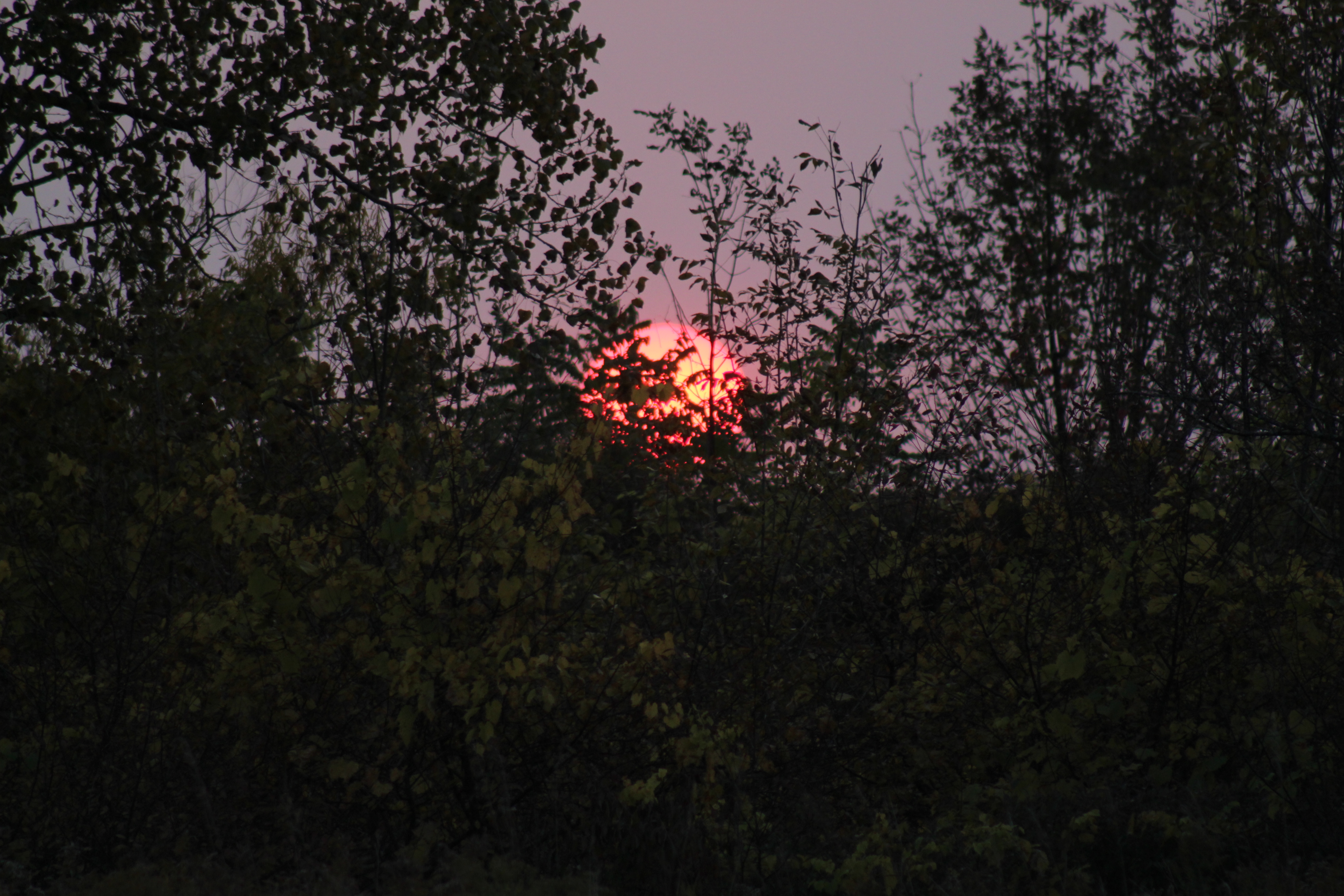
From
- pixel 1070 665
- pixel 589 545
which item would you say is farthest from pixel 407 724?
pixel 1070 665

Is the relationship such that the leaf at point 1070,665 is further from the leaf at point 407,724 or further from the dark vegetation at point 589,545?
the leaf at point 407,724

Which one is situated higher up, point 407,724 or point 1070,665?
point 1070,665

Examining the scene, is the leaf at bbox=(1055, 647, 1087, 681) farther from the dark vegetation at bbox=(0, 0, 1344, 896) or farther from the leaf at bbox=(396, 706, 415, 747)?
the leaf at bbox=(396, 706, 415, 747)

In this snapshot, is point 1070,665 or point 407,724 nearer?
point 407,724

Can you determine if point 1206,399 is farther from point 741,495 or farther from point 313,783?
point 313,783

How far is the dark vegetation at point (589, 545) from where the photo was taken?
15.0ft

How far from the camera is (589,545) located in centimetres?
527

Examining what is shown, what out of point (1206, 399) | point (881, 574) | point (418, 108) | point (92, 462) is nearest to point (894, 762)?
point (881, 574)

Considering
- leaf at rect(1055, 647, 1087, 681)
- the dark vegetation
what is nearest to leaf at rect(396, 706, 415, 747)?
the dark vegetation

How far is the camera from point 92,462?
7867 millimetres

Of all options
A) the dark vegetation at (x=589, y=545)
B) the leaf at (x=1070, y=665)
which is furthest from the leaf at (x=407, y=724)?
the leaf at (x=1070, y=665)

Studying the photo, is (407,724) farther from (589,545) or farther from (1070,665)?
(1070,665)

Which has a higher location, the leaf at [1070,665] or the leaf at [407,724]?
the leaf at [1070,665]

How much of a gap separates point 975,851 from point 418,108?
18.3 ft
